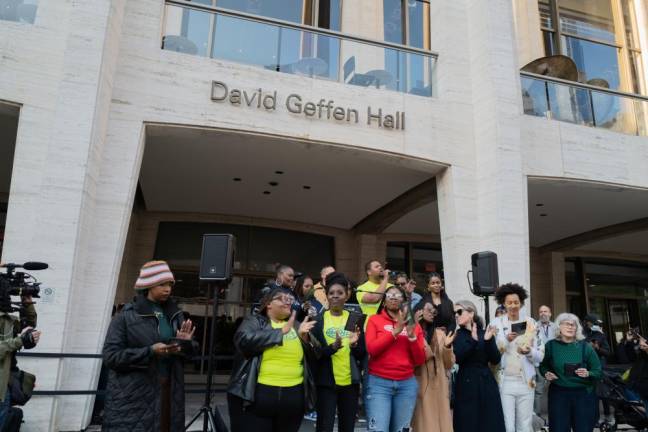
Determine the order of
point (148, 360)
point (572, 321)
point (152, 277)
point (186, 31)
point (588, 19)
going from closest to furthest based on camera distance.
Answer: point (148, 360), point (152, 277), point (572, 321), point (186, 31), point (588, 19)

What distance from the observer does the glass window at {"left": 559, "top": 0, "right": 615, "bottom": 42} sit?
14430 mm

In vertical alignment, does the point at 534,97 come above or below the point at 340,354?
above

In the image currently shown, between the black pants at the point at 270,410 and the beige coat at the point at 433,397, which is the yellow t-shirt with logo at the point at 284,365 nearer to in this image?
the black pants at the point at 270,410

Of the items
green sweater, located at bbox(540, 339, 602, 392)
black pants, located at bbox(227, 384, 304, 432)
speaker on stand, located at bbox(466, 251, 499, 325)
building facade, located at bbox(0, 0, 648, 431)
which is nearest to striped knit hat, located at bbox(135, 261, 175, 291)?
black pants, located at bbox(227, 384, 304, 432)

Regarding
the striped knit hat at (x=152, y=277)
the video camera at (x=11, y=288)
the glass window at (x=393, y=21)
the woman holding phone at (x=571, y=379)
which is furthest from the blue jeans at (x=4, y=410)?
the glass window at (x=393, y=21)

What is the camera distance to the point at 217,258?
6305 mm

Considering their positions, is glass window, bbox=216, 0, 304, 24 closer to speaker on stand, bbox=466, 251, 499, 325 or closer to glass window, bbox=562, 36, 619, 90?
speaker on stand, bbox=466, 251, 499, 325

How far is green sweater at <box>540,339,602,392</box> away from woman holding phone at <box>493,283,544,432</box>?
0.18 metres

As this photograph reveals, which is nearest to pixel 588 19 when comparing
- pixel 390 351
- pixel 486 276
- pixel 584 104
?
pixel 584 104

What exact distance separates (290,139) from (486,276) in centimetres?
410

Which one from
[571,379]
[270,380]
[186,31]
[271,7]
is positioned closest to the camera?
[270,380]

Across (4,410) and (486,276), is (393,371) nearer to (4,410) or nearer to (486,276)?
(486,276)

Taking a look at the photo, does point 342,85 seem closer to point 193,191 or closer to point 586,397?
point 193,191

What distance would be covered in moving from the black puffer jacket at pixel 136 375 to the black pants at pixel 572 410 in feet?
11.9
